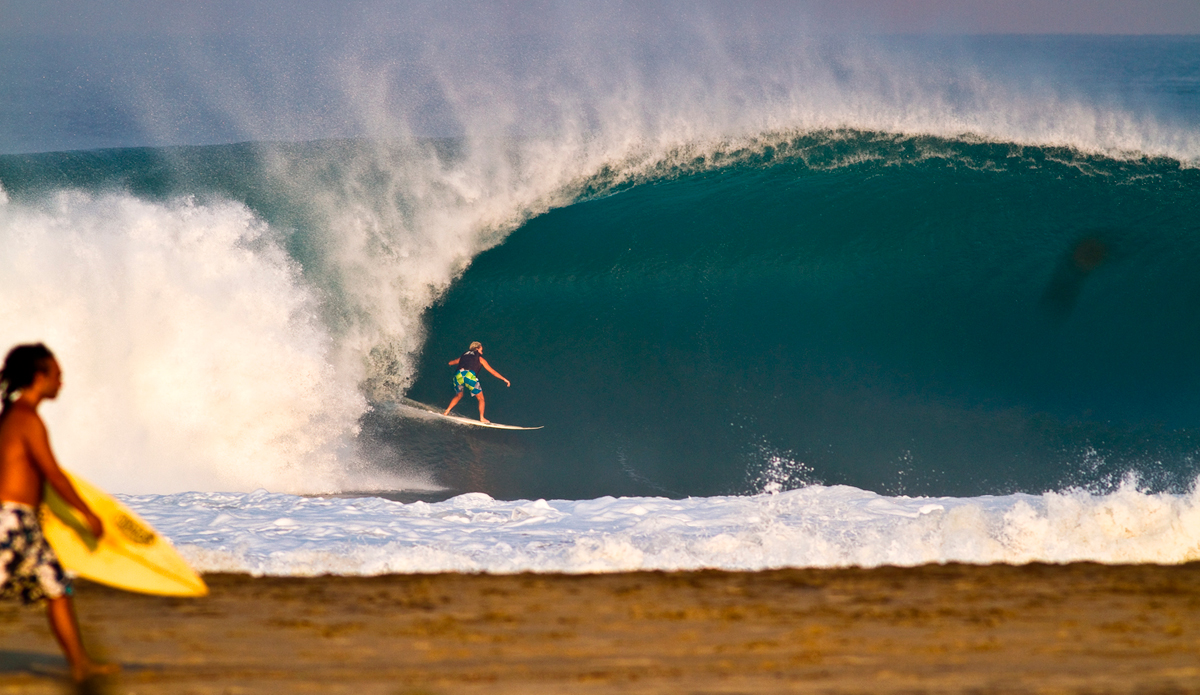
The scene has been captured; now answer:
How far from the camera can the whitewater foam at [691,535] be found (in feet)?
11.7

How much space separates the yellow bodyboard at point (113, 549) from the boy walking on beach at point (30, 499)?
0.43 feet

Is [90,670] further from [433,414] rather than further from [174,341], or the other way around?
[174,341]

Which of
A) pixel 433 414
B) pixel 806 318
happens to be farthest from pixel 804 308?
pixel 433 414

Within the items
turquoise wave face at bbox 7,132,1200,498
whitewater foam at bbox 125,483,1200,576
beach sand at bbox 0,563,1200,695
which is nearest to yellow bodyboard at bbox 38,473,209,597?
beach sand at bbox 0,563,1200,695

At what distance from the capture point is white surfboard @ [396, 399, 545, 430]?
7537mm

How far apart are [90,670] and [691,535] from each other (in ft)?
8.75

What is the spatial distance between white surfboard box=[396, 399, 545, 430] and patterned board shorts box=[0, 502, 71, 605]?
5.18 meters

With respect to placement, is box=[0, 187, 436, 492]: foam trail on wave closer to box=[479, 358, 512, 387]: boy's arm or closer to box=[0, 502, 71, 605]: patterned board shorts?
box=[479, 358, 512, 387]: boy's arm

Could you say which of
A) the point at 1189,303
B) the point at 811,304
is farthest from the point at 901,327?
the point at 1189,303

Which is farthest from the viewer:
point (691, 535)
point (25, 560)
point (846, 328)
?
point (846, 328)

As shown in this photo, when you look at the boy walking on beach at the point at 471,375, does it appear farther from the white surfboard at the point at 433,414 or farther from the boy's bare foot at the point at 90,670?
the boy's bare foot at the point at 90,670

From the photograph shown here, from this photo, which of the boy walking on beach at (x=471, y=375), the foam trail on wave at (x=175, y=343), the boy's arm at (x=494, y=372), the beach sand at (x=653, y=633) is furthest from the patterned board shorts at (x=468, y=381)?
the beach sand at (x=653, y=633)

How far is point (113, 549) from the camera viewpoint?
8.61 feet

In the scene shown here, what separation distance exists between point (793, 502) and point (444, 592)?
2.59 m
